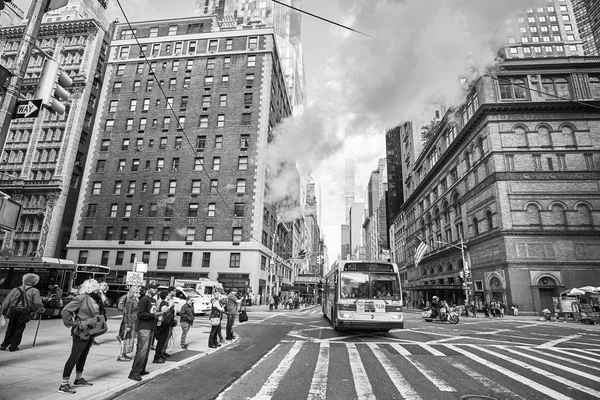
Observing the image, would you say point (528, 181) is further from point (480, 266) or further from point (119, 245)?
point (119, 245)

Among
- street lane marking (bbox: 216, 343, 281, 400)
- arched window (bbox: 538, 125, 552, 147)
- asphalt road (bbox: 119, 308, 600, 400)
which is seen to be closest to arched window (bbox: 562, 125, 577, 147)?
arched window (bbox: 538, 125, 552, 147)

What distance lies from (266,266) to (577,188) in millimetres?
36418

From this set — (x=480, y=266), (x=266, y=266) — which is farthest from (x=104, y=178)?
(x=480, y=266)

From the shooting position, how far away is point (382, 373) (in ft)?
25.2

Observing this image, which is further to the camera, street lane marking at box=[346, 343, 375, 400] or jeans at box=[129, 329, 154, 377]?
jeans at box=[129, 329, 154, 377]

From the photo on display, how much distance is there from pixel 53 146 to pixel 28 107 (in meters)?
51.4

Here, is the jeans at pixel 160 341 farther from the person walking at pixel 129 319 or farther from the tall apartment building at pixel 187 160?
the tall apartment building at pixel 187 160

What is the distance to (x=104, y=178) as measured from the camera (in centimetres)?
4472

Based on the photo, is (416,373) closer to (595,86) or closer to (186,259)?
(186,259)

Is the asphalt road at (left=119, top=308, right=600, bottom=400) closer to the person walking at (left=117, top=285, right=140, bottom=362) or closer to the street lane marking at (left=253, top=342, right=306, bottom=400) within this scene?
the street lane marking at (left=253, top=342, right=306, bottom=400)

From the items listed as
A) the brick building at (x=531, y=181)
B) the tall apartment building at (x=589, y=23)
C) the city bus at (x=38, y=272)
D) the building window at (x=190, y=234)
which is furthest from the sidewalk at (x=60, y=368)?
the tall apartment building at (x=589, y=23)

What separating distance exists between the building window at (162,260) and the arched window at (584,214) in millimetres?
46157

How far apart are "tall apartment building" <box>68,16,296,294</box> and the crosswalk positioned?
29852 mm

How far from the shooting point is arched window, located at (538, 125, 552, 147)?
3728 centimetres
